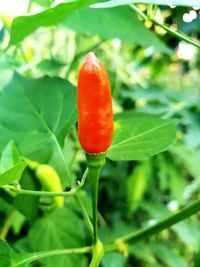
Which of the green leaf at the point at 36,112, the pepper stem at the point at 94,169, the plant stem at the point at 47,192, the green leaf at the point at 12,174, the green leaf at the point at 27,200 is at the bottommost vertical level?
the green leaf at the point at 27,200

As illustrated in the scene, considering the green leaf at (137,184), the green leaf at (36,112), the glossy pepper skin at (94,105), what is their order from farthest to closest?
the green leaf at (137,184), the green leaf at (36,112), the glossy pepper skin at (94,105)

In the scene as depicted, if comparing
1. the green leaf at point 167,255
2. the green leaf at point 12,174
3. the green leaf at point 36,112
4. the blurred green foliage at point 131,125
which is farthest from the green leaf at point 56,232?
the green leaf at point 167,255

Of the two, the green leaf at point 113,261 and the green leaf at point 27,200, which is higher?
the green leaf at point 27,200

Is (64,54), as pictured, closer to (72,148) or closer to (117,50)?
(117,50)

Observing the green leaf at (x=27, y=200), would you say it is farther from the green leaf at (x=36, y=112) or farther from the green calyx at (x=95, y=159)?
the green calyx at (x=95, y=159)

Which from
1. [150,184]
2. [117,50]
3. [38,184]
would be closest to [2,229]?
[38,184]

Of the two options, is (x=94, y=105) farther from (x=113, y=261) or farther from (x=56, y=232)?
(x=113, y=261)

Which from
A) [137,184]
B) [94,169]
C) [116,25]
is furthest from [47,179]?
[137,184]

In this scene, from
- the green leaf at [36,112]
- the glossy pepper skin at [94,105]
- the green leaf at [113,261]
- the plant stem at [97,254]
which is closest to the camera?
the glossy pepper skin at [94,105]
